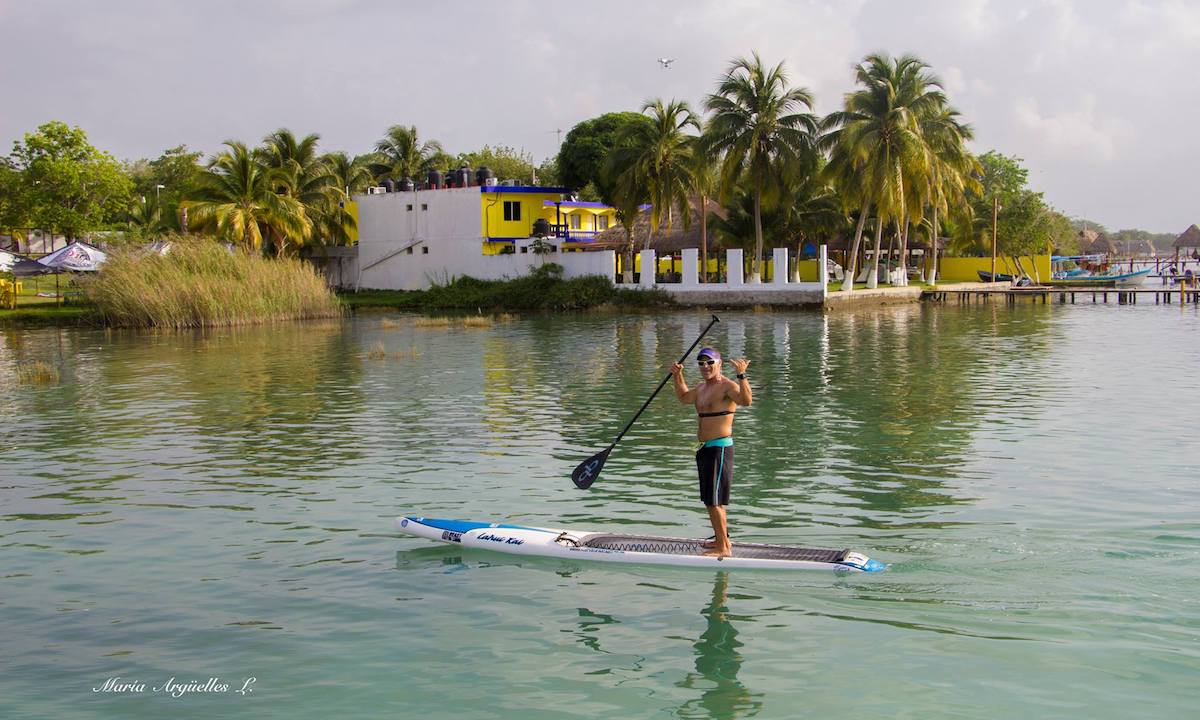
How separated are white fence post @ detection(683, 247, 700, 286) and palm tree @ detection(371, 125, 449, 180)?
91.3 ft

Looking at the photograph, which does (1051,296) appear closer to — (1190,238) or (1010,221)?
(1010,221)

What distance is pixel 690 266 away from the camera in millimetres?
56750

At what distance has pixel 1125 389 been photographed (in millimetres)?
22766

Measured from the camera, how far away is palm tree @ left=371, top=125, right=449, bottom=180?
77.5m

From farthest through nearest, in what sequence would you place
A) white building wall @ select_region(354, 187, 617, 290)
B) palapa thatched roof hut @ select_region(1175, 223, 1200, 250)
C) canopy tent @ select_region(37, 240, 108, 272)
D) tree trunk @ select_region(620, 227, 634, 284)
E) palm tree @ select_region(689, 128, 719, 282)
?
palapa thatched roof hut @ select_region(1175, 223, 1200, 250), white building wall @ select_region(354, 187, 617, 290), tree trunk @ select_region(620, 227, 634, 284), palm tree @ select_region(689, 128, 719, 282), canopy tent @ select_region(37, 240, 108, 272)

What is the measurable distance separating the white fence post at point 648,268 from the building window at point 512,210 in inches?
425

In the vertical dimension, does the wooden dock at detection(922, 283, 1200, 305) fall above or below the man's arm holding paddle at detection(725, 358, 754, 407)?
above

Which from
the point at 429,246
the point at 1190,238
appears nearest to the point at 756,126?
the point at 429,246

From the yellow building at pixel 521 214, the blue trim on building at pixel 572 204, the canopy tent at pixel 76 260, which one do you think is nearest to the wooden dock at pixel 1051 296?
the blue trim on building at pixel 572 204

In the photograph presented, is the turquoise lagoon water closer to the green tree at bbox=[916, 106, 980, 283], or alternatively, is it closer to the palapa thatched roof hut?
the green tree at bbox=[916, 106, 980, 283]

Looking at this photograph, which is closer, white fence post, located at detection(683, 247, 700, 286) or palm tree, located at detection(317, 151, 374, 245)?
white fence post, located at detection(683, 247, 700, 286)

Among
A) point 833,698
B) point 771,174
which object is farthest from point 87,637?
point 771,174

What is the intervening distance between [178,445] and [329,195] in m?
48.3

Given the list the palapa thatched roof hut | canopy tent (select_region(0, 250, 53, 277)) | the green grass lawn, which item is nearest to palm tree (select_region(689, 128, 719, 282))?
the green grass lawn
